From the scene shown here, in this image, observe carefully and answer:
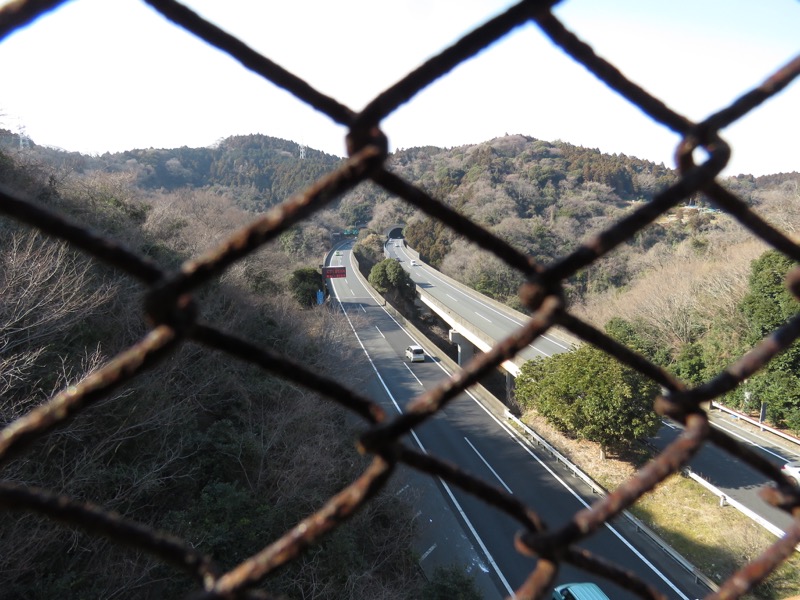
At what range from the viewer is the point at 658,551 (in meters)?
8.27

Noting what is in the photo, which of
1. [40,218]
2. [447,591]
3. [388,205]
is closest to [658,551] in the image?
[447,591]

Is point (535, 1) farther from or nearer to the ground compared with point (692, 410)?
farther from the ground

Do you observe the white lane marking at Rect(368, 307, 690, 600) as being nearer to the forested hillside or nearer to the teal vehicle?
the teal vehicle

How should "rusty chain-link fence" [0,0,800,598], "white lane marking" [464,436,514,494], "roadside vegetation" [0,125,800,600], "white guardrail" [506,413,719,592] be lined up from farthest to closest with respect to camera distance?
"white lane marking" [464,436,514,494]
"white guardrail" [506,413,719,592]
"roadside vegetation" [0,125,800,600]
"rusty chain-link fence" [0,0,800,598]

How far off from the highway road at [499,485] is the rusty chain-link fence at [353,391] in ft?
14.1

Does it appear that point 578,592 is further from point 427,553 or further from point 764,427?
point 764,427

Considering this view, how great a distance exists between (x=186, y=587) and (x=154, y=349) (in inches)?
245

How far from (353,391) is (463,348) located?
2032cm

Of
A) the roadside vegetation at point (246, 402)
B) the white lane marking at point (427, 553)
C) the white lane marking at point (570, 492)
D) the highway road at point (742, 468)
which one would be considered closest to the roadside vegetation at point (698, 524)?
the roadside vegetation at point (246, 402)

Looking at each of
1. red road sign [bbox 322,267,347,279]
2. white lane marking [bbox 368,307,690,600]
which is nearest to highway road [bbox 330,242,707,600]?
white lane marking [bbox 368,307,690,600]

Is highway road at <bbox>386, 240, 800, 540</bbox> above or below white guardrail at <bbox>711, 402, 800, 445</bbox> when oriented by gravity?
below

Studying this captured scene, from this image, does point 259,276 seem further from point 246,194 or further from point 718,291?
point 246,194

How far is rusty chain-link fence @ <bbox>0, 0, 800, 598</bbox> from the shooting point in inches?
20.4

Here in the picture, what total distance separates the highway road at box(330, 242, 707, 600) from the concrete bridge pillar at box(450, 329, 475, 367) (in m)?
2.80
